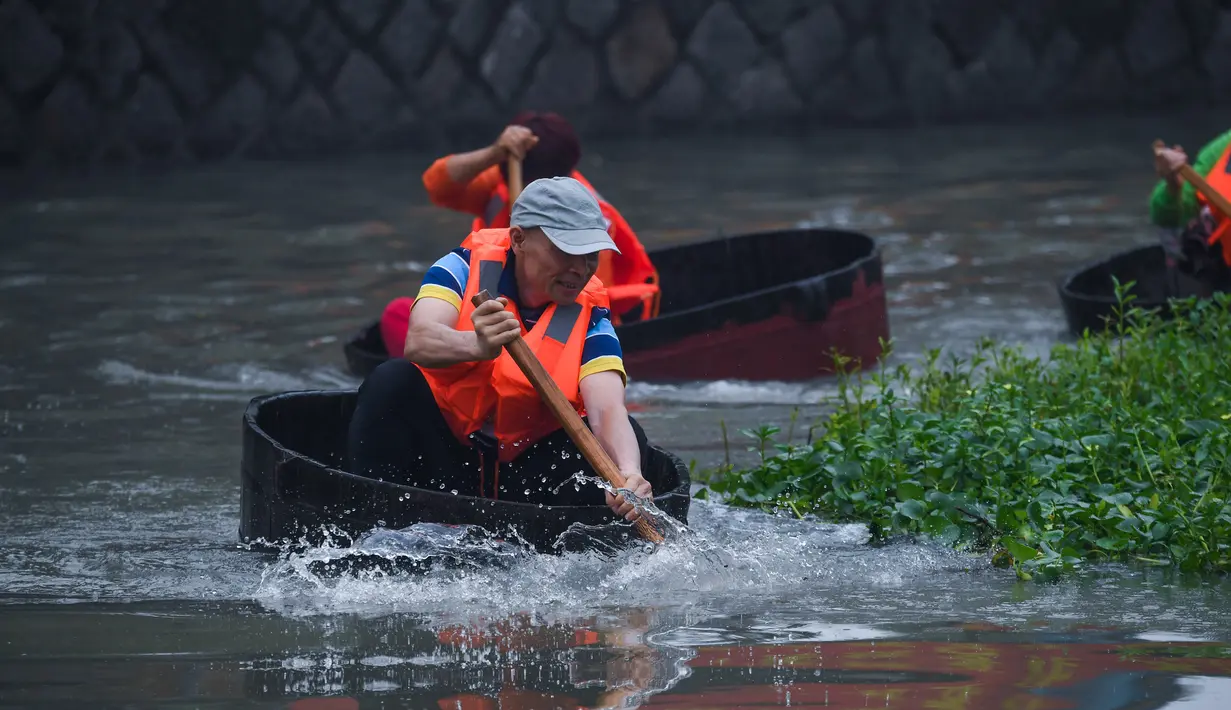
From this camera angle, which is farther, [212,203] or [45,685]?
[212,203]

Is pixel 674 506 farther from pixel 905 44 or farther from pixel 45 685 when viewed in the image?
pixel 905 44

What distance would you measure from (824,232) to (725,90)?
8433 millimetres

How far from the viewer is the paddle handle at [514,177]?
6.84 meters

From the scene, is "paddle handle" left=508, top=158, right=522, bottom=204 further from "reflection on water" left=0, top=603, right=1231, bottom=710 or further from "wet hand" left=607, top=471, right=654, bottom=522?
"reflection on water" left=0, top=603, right=1231, bottom=710

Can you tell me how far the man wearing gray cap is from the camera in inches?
183

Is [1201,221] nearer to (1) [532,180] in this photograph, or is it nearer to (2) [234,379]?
(1) [532,180]

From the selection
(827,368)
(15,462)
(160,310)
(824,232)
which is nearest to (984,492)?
(827,368)

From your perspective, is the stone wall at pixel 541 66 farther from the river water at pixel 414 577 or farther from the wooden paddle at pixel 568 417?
the wooden paddle at pixel 568 417

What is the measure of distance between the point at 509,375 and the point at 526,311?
7.7 inches

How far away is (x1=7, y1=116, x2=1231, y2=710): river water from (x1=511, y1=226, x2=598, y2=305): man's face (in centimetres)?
70

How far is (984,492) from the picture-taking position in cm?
517

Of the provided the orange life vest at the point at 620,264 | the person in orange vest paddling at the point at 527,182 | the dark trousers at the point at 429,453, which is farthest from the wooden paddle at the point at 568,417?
the orange life vest at the point at 620,264

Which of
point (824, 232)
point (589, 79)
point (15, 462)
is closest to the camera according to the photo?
point (15, 462)

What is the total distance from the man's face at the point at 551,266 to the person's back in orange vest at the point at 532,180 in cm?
219
